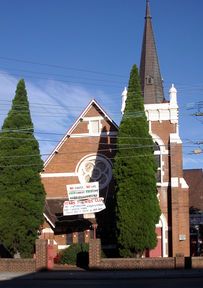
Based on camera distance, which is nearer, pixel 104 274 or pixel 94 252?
pixel 104 274

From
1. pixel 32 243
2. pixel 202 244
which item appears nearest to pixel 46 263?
pixel 32 243

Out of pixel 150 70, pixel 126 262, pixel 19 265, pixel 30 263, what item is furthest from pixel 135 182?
pixel 150 70

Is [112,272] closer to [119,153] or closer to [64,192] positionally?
[119,153]

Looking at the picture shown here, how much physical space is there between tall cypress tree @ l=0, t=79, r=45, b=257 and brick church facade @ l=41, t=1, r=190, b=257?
3407 mm

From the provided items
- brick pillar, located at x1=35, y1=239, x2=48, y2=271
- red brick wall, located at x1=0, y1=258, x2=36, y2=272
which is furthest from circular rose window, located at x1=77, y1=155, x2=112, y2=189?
red brick wall, located at x1=0, y1=258, x2=36, y2=272

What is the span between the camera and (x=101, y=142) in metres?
37.7

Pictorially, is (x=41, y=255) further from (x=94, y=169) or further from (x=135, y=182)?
(x=94, y=169)

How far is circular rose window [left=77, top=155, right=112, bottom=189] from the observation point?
37469mm

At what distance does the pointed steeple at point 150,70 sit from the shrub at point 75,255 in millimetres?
12225

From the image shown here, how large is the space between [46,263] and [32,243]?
2.61 metres

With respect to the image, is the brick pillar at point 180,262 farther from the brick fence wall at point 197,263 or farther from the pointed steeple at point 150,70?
the pointed steeple at point 150,70

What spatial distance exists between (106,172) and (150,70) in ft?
29.6

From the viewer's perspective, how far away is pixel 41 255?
27891 mm

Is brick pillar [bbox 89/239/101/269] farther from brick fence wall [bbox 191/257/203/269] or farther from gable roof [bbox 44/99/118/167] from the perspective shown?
gable roof [bbox 44/99/118/167]
